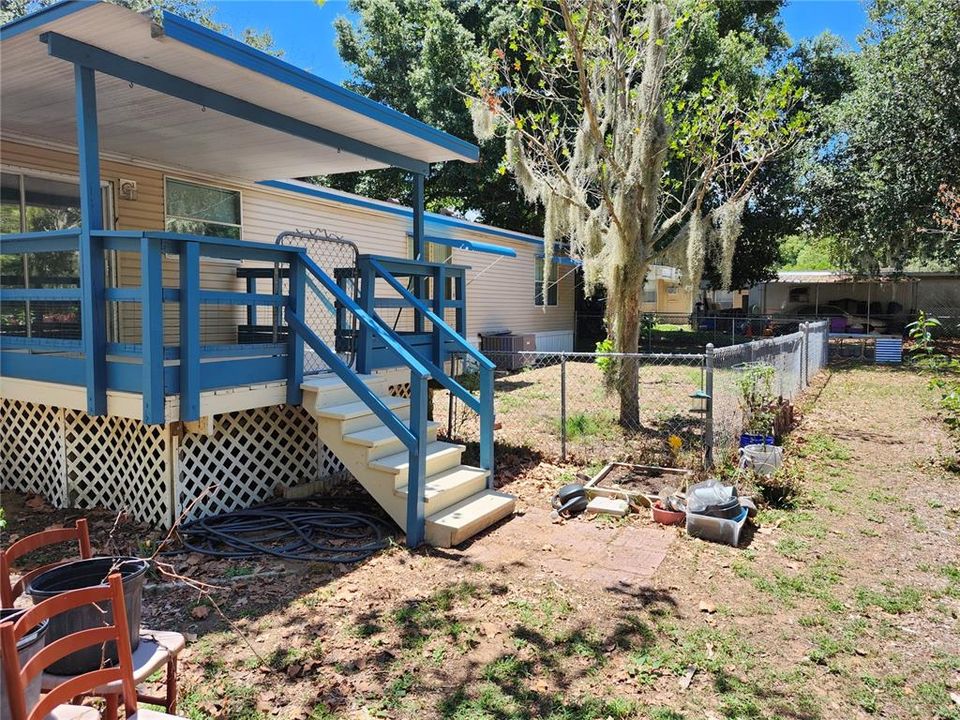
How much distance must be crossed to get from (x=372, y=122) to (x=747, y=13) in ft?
71.0

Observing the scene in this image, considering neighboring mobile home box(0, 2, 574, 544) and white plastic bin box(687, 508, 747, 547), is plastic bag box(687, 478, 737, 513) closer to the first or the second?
white plastic bin box(687, 508, 747, 547)

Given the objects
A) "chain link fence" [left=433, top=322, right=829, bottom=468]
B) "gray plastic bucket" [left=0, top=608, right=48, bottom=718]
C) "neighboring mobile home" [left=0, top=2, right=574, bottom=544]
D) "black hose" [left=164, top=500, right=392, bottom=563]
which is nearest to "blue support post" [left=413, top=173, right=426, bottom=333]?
"neighboring mobile home" [left=0, top=2, right=574, bottom=544]

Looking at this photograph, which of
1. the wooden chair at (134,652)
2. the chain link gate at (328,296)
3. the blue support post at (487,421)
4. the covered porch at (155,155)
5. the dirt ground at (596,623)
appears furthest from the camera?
the chain link gate at (328,296)

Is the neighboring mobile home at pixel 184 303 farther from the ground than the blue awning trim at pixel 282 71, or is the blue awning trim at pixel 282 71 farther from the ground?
the blue awning trim at pixel 282 71

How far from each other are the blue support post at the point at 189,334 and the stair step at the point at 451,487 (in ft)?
5.64

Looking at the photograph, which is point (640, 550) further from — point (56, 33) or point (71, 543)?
point (56, 33)

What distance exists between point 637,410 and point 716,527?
153 inches

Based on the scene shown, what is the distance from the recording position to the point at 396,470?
5254 millimetres

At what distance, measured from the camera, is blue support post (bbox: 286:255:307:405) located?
5562 mm

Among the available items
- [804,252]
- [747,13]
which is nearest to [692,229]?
[747,13]

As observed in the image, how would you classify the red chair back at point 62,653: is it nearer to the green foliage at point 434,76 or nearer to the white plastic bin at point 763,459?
the white plastic bin at point 763,459

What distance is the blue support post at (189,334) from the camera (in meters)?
4.67

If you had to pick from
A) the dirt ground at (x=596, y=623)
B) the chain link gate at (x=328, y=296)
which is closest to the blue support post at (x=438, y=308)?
the chain link gate at (x=328, y=296)

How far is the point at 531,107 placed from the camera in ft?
67.7
